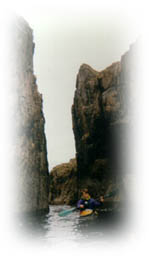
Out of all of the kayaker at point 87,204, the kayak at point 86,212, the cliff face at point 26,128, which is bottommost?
the kayak at point 86,212

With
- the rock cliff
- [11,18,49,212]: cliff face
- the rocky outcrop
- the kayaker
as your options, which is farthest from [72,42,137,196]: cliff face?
the kayaker

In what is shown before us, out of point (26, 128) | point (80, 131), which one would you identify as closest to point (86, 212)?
point (26, 128)

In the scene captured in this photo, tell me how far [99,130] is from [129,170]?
10.0 meters

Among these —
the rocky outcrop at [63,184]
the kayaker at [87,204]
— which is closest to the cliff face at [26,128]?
the kayaker at [87,204]

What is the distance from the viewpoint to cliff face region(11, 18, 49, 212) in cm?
3034

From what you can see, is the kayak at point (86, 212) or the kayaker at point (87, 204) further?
the kayaker at point (87, 204)

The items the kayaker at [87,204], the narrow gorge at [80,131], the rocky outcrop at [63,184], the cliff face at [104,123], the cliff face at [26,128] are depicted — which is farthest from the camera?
the rocky outcrop at [63,184]

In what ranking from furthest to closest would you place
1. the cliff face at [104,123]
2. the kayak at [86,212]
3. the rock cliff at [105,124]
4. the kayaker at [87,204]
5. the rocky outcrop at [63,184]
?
the rocky outcrop at [63,184] < the cliff face at [104,123] < the rock cliff at [105,124] < the kayaker at [87,204] < the kayak at [86,212]

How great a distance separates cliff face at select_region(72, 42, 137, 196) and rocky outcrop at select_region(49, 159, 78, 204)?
9.43 m

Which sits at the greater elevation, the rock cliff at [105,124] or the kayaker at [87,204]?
the rock cliff at [105,124]

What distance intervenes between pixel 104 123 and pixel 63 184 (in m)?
23.3

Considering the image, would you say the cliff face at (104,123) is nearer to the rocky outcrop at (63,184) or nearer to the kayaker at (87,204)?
the rocky outcrop at (63,184)

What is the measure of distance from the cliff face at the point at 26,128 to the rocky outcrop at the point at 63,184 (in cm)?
2772

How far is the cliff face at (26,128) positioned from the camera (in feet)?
99.6
